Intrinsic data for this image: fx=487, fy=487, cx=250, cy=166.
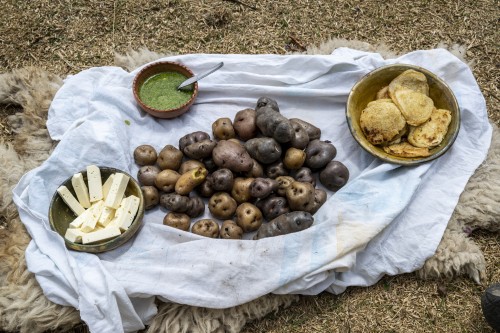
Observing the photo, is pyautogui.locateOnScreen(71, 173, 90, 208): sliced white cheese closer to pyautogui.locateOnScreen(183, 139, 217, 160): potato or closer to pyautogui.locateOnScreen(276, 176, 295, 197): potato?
pyautogui.locateOnScreen(183, 139, 217, 160): potato

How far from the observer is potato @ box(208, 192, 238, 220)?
310 cm

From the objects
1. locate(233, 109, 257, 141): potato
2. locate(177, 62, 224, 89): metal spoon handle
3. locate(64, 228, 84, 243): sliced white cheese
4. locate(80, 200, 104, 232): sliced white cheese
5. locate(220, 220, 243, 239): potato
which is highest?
locate(177, 62, 224, 89): metal spoon handle

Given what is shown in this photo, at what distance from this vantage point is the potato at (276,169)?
3217mm

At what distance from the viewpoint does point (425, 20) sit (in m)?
4.12

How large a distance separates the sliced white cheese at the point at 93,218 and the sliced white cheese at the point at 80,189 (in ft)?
0.22

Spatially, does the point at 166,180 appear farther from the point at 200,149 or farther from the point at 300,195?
the point at 300,195

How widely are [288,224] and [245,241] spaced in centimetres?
28

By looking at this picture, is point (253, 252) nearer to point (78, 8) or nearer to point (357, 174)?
point (357, 174)

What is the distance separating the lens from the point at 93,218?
3.03 m

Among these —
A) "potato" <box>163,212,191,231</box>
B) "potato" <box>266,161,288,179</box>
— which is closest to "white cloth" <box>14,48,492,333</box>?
"potato" <box>163,212,191,231</box>

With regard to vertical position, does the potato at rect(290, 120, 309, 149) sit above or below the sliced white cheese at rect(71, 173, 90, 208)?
above

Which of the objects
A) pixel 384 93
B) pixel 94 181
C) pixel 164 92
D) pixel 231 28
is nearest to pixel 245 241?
pixel 94 181

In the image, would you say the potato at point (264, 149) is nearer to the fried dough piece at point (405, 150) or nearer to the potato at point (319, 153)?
the potato at point (319, 153)

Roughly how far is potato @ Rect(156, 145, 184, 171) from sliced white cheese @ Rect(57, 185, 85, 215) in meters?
0.58
